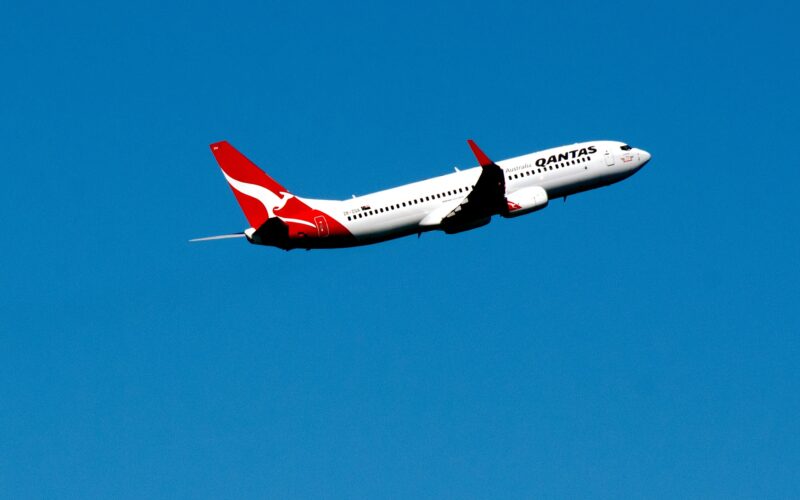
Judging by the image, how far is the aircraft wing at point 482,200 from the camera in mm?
81250

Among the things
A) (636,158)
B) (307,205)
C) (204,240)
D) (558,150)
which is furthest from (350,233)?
(636,158)

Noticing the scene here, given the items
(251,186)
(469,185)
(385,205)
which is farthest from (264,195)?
(469,185)

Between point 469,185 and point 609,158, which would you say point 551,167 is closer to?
point 609,158

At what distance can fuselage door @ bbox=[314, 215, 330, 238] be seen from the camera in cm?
8094

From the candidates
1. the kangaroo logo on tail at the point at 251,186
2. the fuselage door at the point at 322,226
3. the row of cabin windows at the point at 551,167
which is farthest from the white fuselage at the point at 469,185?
the kangaroo logo on tail at the point at 251,186

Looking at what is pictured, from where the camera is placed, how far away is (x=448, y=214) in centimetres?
8244

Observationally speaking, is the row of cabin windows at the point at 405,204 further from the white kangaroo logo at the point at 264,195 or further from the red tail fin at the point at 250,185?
the red tail fin at the point at 250,185

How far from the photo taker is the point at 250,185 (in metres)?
83.2

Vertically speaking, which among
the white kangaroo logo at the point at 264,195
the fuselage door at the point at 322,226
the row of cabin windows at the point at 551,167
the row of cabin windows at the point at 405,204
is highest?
the row of cabin windows at the point at 551,167

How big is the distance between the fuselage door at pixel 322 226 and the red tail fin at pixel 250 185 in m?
3.23

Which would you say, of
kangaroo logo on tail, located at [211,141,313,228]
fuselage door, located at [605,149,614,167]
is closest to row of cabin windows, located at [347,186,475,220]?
kangaroo logo on tail, located at [211,141,313,228]

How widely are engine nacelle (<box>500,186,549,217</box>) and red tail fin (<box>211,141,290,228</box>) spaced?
49.2 feet

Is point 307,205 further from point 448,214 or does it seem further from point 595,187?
point 595,187

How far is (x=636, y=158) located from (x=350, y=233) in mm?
24221
